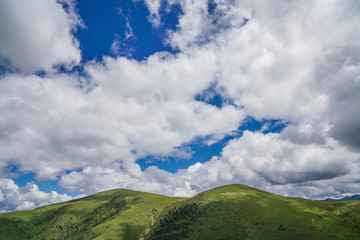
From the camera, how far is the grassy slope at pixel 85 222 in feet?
436

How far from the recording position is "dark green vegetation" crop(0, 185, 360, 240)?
90375 millimetres

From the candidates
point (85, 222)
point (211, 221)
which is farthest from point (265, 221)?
point (85, 222)

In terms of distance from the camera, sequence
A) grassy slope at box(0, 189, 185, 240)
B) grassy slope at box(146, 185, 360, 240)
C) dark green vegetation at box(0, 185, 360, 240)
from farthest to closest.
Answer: grassy slope at box(0, 189, 185, 240), dark green vegetation at box(0, 185, 360, 240), grassy slope at box(146, 185, 360, 240)

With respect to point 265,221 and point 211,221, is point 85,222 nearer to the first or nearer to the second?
point 211,221

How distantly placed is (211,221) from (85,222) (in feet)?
422

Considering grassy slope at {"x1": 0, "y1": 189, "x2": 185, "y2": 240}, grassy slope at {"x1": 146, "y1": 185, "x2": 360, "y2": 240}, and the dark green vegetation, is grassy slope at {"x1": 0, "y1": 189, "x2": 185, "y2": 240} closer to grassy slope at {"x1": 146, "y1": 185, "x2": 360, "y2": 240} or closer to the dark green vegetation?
the dark green vegetation

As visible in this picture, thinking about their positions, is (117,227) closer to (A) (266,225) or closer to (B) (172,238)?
(B) (172,238)

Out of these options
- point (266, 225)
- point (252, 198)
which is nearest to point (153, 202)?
point (252, 198)

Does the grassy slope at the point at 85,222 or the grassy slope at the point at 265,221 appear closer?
the grassy slope at the point at 265,221

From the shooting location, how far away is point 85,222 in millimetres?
177125

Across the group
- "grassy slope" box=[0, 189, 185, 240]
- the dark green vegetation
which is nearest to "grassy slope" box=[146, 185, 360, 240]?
the dark green vegetation

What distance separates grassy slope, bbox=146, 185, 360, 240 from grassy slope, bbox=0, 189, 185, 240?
33454 mm

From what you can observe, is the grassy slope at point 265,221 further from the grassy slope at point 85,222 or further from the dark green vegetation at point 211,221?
the grassy slope at point 85,222

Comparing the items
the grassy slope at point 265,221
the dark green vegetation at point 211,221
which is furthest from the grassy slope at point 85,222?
the grassy slope at point 265,221
